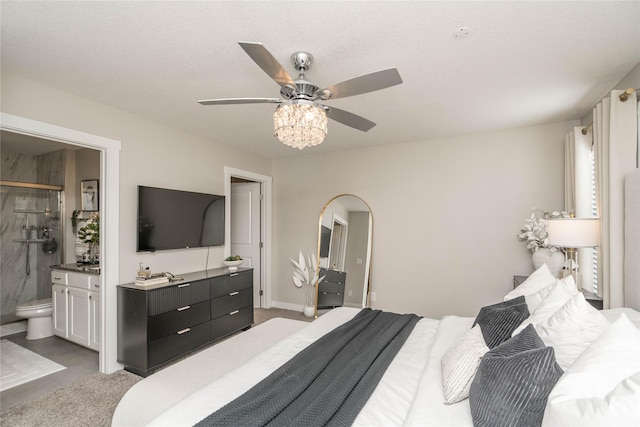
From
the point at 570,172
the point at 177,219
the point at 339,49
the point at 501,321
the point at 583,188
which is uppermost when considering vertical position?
the point at 339,49

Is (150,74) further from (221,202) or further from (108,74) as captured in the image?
(221,202)

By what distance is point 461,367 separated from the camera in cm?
139

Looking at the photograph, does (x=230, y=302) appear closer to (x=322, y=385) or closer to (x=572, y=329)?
(x=322, y=385)

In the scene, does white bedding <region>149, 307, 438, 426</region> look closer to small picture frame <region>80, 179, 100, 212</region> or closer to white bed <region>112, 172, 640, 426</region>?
white bed <region>112, 172, 640, 426</region>

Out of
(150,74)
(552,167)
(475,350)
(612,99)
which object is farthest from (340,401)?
(552,167)

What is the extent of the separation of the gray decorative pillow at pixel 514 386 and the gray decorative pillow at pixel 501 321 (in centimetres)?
42

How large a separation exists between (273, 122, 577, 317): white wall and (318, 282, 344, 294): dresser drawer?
18.9 inches

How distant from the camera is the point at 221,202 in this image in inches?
159

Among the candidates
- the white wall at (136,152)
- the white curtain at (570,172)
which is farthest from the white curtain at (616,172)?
the white wall at (136,152)

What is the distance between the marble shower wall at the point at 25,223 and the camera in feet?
14.2

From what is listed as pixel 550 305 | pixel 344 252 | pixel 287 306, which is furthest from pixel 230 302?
pixel 550 305

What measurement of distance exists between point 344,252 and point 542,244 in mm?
2343

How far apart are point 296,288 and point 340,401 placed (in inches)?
142

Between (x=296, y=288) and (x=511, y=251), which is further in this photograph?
(x=296, y=288)
